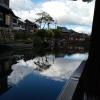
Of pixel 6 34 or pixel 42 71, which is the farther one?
pixel 6 34

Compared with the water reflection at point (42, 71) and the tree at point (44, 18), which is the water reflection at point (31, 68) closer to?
the water reflection at point (42, 71)

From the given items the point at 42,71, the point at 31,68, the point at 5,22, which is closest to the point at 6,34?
the point at 5,22

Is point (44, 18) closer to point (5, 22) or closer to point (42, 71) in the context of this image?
point (5, 22)

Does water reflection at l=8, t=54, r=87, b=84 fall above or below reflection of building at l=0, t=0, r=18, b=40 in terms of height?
below

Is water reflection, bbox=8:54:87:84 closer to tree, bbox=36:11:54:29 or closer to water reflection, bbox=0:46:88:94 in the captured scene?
water reflection, bbox=0:46:88:94

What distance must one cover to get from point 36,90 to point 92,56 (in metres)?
6.06

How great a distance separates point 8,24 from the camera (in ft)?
116

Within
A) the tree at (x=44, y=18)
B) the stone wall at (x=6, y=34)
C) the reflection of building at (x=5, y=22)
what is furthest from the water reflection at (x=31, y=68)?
the tree at (x=44, y=18)

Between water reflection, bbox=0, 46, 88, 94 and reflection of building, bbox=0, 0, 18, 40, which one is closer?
water reflection, bbox=0, 46, 88, 94

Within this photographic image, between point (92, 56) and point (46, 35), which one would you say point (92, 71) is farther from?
point (46, 35)

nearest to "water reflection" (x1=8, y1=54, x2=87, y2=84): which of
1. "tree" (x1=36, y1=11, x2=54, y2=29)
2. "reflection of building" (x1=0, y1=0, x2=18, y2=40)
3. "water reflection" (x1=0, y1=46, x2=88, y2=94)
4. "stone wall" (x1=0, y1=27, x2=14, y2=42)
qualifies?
"water reflection" (x1=0, y1=46, x2=88, y2=94)

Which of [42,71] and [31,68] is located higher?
[42,71]

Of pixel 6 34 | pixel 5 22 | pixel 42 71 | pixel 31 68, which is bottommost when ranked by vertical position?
pixel 31 68

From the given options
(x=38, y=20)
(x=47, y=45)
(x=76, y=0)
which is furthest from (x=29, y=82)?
(x=38, y=20)
